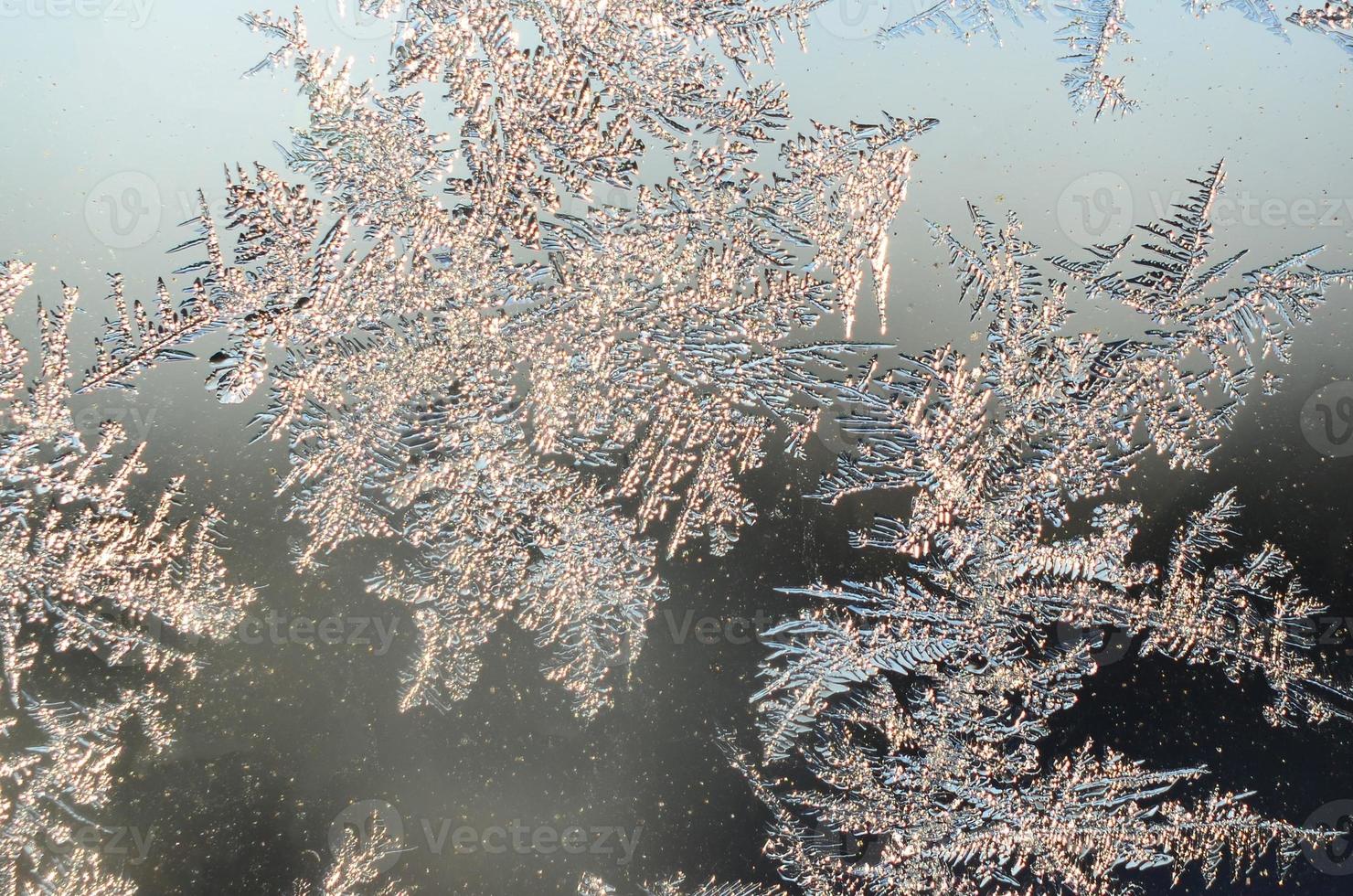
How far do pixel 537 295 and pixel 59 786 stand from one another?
17.9 inches

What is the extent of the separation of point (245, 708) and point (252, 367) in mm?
226

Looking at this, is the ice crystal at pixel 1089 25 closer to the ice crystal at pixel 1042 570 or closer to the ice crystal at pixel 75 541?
the ice crystal at pixel 1042 570

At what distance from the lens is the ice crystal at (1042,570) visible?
0.49 m

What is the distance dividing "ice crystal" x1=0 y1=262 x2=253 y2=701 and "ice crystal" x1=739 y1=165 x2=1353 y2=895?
395mm

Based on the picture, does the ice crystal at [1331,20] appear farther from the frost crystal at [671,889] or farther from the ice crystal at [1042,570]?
the frost crystal at [671,889]

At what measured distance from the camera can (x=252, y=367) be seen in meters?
0.48

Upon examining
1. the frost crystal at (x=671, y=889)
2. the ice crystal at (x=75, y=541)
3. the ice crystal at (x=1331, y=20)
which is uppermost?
the ice crystal at (x=1331, y=20)

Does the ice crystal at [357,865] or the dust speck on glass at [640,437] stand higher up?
the dust speck on glass at [640,437]

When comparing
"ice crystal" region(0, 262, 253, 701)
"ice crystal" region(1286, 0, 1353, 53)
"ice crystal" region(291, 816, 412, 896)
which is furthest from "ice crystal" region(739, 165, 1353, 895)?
"ice crystal" region(0, 262, 253, 701)

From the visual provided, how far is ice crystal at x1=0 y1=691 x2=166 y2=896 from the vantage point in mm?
481

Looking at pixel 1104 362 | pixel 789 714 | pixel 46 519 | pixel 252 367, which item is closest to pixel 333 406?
pixel 252 367

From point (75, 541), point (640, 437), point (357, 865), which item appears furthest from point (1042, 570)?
point (75, 541)

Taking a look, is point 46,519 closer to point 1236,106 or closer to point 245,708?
point 245,708

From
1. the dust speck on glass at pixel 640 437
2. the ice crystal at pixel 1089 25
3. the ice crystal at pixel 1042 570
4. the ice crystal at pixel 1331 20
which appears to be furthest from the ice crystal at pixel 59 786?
the ice crystal at pixel 1331 20
